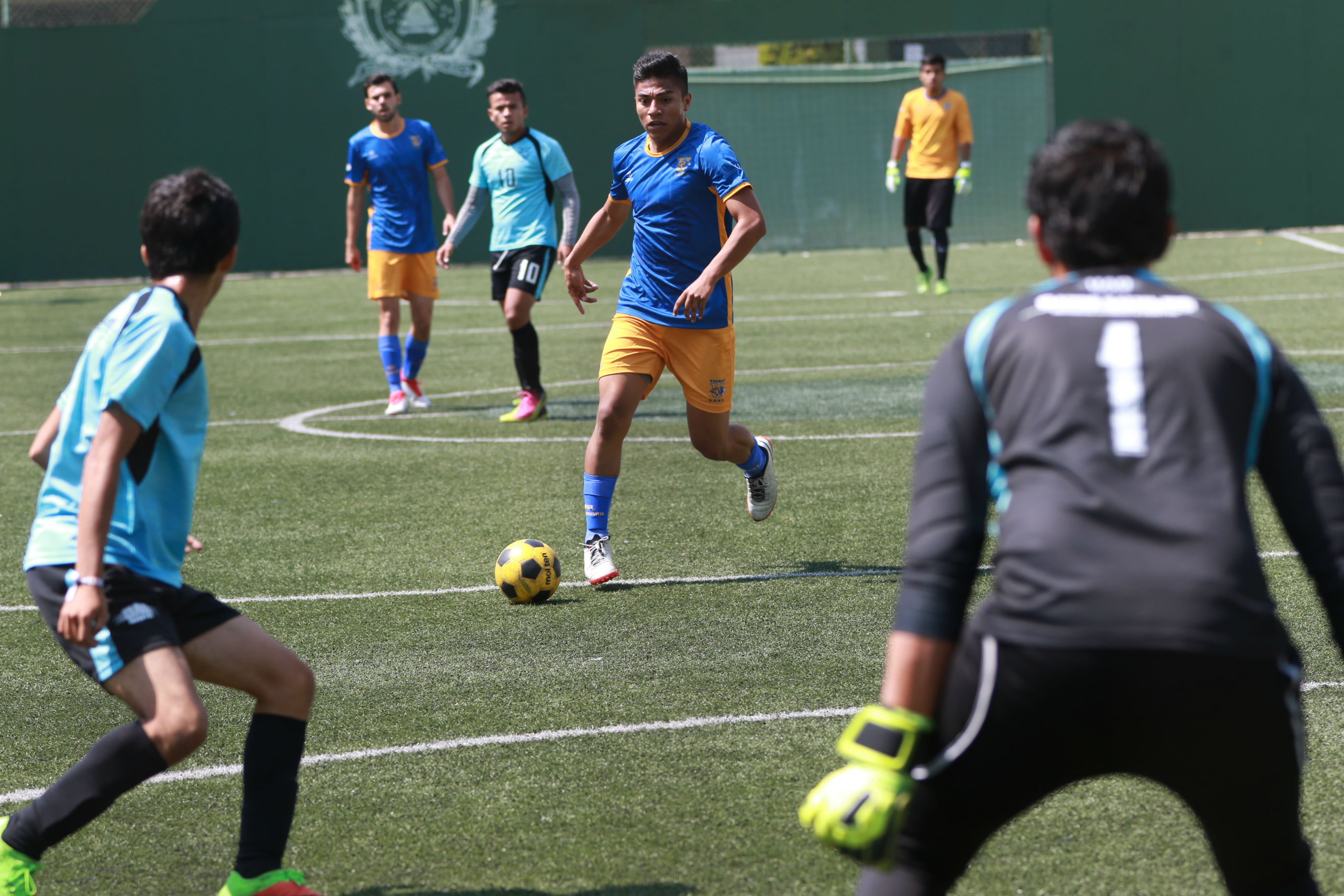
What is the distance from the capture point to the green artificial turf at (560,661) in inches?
151

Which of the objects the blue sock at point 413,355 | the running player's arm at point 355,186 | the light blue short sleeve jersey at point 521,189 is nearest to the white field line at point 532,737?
the light blue short sleeve jersey at point 521,189

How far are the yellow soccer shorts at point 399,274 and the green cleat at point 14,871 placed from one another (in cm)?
907

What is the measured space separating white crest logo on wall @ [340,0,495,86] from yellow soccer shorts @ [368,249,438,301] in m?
16.6

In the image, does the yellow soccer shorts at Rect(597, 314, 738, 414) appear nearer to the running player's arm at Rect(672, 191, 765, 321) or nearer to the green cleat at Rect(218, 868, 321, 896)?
the running player's arm at Rect(672, 191, 765, 321)

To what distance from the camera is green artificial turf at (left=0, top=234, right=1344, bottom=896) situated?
3.85 metres

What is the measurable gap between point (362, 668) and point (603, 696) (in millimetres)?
978

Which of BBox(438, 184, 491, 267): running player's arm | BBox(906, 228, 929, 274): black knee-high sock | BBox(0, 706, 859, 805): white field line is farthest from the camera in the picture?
BBox(906, 228, 929, 274): black knee-high sock

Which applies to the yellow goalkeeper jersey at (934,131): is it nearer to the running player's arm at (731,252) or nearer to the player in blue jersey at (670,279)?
the player in blue jersey at (670,279)

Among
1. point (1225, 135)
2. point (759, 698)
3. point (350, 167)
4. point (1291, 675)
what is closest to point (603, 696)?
point (759, 698)

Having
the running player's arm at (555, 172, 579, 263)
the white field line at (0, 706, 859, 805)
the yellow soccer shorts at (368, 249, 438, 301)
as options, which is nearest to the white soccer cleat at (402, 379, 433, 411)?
the yellow soccer shorts at (368, 249, 438, 301)

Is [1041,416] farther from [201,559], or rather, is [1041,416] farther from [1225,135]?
[1225,135]

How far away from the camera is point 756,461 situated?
7.36 metres

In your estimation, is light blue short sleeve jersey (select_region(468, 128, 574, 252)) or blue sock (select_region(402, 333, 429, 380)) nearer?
light blue short sleeve jersey (select_region(468, 128, 574, 252))

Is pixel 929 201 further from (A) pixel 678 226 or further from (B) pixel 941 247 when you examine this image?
(A) pixel 678 226
